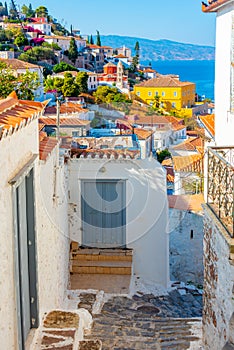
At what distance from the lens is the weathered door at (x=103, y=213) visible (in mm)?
9812

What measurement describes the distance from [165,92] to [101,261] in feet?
279

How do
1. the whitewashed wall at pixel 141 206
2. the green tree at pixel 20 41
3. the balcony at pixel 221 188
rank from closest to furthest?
1. the balcony at pixel 221 188
2. the whitewashed wall at pixel 141 206
3. the green tree at pixel 20 41

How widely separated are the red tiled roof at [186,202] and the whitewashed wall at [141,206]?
2241mm

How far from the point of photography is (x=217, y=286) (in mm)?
5438

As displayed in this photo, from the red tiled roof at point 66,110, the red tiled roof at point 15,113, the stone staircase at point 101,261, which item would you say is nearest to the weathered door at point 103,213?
the stone staircase at point 101,261

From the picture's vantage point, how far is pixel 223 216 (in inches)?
216

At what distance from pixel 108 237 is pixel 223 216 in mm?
4797

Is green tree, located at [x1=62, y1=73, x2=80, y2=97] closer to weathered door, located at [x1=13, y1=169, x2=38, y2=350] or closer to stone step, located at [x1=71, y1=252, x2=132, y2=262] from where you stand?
stone step, located at [x1=71, y1=252, x2=132, y2=262]

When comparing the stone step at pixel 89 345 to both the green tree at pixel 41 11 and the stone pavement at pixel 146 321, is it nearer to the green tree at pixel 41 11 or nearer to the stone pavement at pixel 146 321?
the stone pavement at pixel 146 321

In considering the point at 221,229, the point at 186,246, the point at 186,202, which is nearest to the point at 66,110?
the point at 186,202

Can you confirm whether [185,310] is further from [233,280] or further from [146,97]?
[146,97]

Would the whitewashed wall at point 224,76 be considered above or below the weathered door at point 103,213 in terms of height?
above

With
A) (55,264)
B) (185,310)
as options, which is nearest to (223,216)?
(55,264)

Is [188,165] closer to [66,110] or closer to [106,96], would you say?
[66,110]
